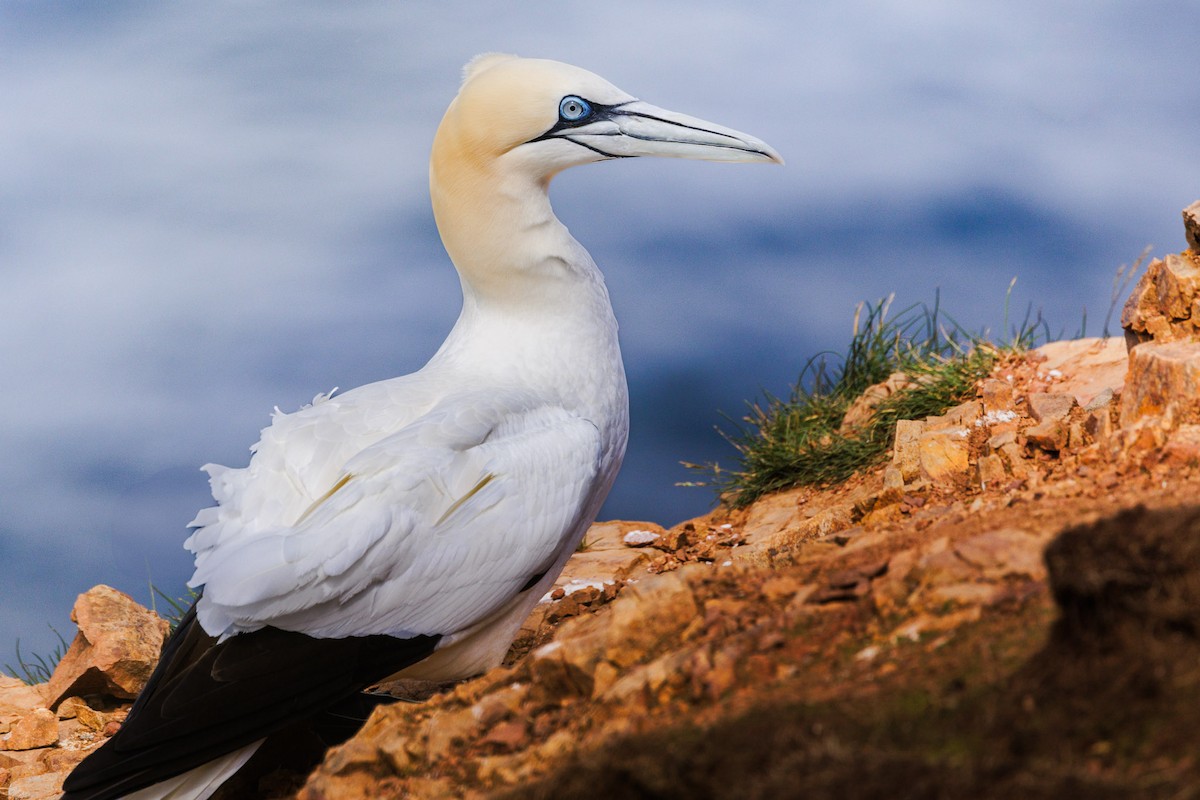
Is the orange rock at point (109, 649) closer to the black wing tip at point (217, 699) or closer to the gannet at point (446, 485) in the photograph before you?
the gannet at point (446, 485)

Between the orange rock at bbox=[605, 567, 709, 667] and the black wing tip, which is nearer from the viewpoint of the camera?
the orange rock at bbox=[605, 567, 709, 667]

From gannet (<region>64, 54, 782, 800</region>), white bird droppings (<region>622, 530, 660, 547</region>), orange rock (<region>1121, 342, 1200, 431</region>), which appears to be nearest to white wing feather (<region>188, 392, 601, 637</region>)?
gannet (<region>64, 54, 782, 800</region>)

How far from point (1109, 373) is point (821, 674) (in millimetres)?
4938

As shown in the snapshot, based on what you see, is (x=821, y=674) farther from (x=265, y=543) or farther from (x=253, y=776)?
(x=253, y=776)

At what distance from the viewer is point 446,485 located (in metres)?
4.94

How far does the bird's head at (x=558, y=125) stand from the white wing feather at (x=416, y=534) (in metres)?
1.19

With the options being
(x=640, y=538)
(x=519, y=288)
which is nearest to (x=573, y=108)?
(x=519, y=288)

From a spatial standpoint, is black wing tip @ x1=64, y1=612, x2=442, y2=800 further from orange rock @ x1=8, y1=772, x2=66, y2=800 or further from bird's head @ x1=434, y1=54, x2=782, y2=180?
bird's head @ x1=434, y1=54, x2=782, y2=180

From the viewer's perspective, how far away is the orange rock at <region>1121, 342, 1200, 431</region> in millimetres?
4566

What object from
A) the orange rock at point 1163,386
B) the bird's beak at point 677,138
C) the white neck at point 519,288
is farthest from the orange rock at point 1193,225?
the white neck at point 519,288

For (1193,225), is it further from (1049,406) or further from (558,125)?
(558,125)

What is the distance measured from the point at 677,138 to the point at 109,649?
4.16 metres

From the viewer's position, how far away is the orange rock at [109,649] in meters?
6.71

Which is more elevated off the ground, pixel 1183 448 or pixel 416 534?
pixel 1183 448
